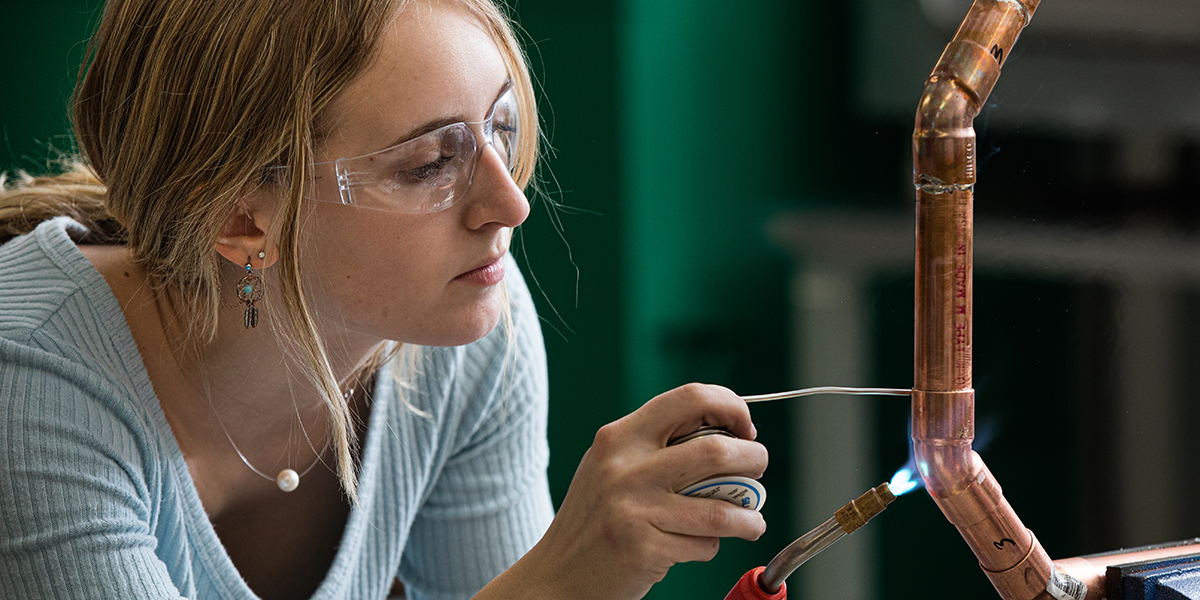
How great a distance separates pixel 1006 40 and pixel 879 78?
0.64 meters

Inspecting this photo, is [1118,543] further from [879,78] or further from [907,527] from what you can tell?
[879,78]

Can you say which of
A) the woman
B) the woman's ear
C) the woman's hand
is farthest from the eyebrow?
the woman's hand

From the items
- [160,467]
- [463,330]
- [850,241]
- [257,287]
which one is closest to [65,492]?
[160,467]

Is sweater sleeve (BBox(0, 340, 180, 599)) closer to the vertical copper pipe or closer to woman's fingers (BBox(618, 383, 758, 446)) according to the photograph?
woman's fingers (BBox(618, 383, 758, 446))

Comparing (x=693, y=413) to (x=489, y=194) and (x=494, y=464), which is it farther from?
(x=494, y=464)

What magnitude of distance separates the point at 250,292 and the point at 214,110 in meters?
0.14

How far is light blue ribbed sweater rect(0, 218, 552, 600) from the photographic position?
2.42 ft

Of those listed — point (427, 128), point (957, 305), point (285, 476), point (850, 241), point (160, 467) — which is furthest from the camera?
point (850, 241)

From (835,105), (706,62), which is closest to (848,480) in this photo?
(835,105)

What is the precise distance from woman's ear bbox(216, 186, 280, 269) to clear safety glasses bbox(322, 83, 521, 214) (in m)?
0.06

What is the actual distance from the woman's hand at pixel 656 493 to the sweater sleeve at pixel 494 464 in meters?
0.36

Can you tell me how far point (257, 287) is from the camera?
0.80 metres

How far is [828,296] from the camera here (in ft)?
4.52

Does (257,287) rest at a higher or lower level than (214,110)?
lower
